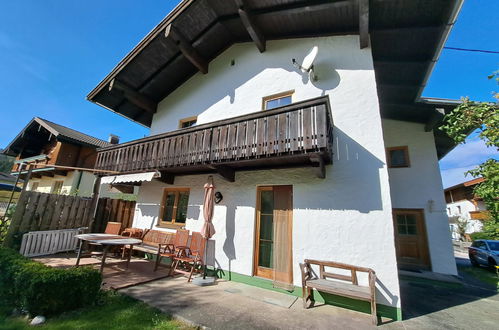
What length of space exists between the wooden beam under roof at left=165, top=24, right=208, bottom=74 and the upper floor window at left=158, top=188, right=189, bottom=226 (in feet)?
19.3

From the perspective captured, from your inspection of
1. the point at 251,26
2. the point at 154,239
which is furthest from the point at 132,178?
the point at 251,26

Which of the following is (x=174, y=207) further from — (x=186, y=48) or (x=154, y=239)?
(x=186, y=48)

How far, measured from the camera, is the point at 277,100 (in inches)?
311

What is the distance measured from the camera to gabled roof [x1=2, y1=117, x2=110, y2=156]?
50.4ft

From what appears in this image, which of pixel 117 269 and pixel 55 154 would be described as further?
pixel 55 154

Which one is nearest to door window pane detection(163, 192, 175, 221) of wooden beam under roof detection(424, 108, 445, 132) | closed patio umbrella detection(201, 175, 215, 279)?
closed patio umbrella detection(201, 175, 215, 279)

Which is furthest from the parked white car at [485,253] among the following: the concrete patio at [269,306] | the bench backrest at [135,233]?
the bench backrest at [135,233]

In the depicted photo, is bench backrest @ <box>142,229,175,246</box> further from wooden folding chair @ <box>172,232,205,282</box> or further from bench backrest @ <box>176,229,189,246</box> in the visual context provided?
wooden folding chair @ <box>172,232,205,282</box>

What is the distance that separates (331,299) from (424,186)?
722 centimetres

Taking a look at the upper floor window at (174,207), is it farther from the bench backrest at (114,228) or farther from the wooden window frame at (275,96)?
the wooden window frame at (275,96)

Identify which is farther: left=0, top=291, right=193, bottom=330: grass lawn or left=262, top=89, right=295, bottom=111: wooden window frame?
left=262, top=89, right=295, bottom=111: wooden window frame

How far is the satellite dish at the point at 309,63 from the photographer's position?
266 inches

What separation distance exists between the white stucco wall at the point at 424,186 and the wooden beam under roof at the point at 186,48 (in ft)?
32.2

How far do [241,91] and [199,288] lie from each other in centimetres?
740
